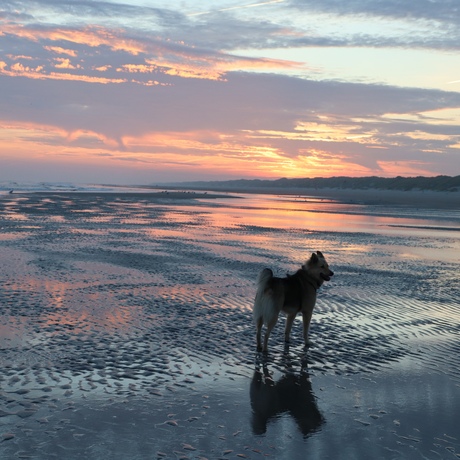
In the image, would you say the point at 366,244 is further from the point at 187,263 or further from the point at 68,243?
the point at 68,243

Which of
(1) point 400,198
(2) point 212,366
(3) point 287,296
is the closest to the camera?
(2) point 212,366

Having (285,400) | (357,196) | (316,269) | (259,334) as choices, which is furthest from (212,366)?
(357,196)

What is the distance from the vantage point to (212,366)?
23.7 ft

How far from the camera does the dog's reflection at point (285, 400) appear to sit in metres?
5.57

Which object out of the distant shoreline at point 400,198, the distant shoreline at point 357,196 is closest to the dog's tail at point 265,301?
the distant shoreline at point 357,196

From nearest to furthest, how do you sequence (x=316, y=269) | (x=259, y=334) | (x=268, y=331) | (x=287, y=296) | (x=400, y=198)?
(x=268, y=331)
(x=259, y=334)
(x=287, y=296)
(x=316, y=269)
(x=400, y=198)

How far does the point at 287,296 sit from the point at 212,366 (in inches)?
74.5

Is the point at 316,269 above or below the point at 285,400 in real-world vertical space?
above

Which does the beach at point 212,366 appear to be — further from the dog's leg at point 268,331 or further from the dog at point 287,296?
the dog at point 287,296

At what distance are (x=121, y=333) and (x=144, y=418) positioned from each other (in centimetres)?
329

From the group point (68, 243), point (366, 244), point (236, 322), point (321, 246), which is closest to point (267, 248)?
point (321, 246)

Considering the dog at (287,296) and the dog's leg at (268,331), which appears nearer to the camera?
the dog's leg at (268,331)

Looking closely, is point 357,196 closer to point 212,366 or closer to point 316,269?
point 316,269

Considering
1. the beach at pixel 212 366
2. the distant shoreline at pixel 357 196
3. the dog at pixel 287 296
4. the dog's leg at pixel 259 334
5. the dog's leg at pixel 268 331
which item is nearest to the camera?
the beach at pixel 212 366
